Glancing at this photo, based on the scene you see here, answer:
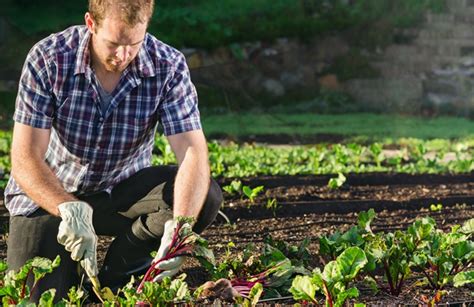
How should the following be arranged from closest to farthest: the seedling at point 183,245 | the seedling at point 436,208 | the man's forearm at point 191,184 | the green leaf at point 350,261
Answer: the green leaf at point 350,261 → the seedling at point 183,245 → the man's forearm at point 191,184 → the seedling at point 436,208

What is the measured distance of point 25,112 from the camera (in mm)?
3986

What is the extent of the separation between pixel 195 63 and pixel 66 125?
26.8 feet

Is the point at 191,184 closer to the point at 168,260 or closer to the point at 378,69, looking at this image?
the point at 168,260

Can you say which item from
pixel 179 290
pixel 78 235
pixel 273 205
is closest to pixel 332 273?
pixel 179 290

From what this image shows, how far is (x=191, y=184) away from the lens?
3.92 m

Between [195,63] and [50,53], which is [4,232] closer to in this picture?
[50,53]

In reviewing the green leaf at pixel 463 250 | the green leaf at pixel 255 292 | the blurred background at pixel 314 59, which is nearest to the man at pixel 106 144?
the green leaf at pixel 255 292

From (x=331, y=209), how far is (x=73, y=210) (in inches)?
107

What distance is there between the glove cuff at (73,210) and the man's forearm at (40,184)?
67 millimetres

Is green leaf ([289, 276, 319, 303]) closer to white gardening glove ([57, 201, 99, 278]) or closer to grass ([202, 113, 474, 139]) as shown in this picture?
white gardening glove ([57, 201, 99, 278])

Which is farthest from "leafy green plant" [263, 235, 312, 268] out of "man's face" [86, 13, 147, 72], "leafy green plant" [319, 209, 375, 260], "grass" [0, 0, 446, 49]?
"grass" [0, 0, 446, 49]

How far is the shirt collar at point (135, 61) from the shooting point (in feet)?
13.2

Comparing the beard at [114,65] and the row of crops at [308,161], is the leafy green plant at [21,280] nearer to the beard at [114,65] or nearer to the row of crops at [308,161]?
the beard at [114,65]

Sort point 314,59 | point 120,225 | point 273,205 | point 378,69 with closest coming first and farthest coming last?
point 120,225
point 273,205
point 314,59
point 378,69
